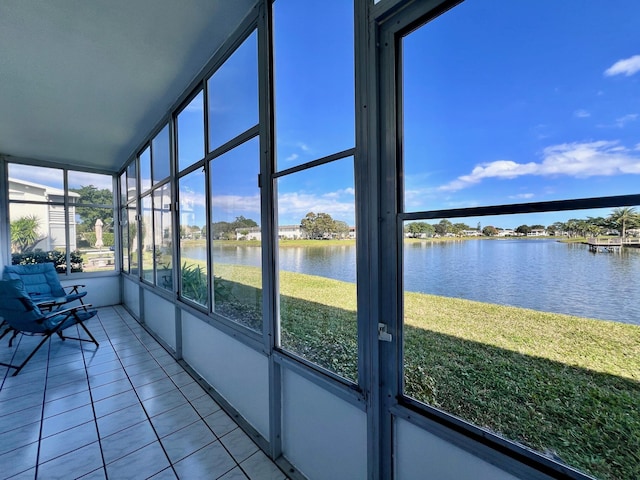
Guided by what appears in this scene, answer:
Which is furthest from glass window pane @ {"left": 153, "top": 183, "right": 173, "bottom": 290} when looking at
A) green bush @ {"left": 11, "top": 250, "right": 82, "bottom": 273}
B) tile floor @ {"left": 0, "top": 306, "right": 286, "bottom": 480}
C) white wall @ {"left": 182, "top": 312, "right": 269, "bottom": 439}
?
green bush @ {"left": 11, "top": 250, "right": 82, "bottom": 273}

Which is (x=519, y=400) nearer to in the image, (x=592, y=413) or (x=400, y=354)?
(x=592, y=413)

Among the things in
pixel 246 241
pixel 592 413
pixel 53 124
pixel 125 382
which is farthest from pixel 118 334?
pixel 592 413

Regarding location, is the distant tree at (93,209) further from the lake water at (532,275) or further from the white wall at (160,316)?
the lake water at (532,275)

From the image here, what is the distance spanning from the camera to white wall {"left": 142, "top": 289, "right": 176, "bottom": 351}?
10.4ft

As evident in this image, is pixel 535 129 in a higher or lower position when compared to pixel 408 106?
lower

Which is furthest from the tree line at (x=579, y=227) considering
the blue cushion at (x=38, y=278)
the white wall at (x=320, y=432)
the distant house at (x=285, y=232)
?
the blue cushion at (x=38, y=278)

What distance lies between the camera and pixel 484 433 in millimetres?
859

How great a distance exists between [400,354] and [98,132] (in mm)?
4730

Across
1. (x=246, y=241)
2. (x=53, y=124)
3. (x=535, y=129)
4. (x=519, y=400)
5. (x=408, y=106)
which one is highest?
(x=53, y=124)

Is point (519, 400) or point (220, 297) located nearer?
point (519, 400)

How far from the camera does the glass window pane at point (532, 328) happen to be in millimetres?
679

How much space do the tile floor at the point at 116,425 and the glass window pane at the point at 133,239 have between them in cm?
188

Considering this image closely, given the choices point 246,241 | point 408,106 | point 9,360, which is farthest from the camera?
point 9,360

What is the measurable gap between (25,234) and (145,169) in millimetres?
2779
